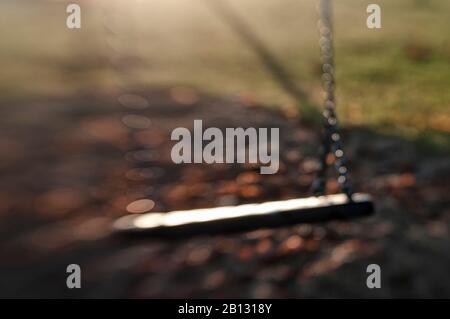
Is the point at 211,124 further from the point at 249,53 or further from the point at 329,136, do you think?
the point at 329,136

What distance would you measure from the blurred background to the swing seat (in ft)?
1.40

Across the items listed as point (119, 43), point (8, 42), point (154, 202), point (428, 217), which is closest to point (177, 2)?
point (119, 43)

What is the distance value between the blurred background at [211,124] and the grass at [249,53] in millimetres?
27

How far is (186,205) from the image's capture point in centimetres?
442

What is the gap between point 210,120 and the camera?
5676mm

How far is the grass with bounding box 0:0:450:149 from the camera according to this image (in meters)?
6.10

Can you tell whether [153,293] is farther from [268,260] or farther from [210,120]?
[210,120]

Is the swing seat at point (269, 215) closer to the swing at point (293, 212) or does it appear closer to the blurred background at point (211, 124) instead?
the swing at point (293, 212)

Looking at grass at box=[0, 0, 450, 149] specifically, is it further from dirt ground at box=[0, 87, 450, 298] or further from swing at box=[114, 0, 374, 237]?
swing at box=[114, 0, 374, 237]

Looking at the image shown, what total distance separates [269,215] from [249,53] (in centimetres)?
460

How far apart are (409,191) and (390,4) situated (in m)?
5.26

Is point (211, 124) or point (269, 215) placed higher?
point (211, 124)

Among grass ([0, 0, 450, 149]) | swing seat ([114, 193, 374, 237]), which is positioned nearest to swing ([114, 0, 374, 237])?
swing seat ([114, 193, 374, 237])

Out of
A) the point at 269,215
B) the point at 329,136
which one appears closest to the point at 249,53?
the point at 329,136
